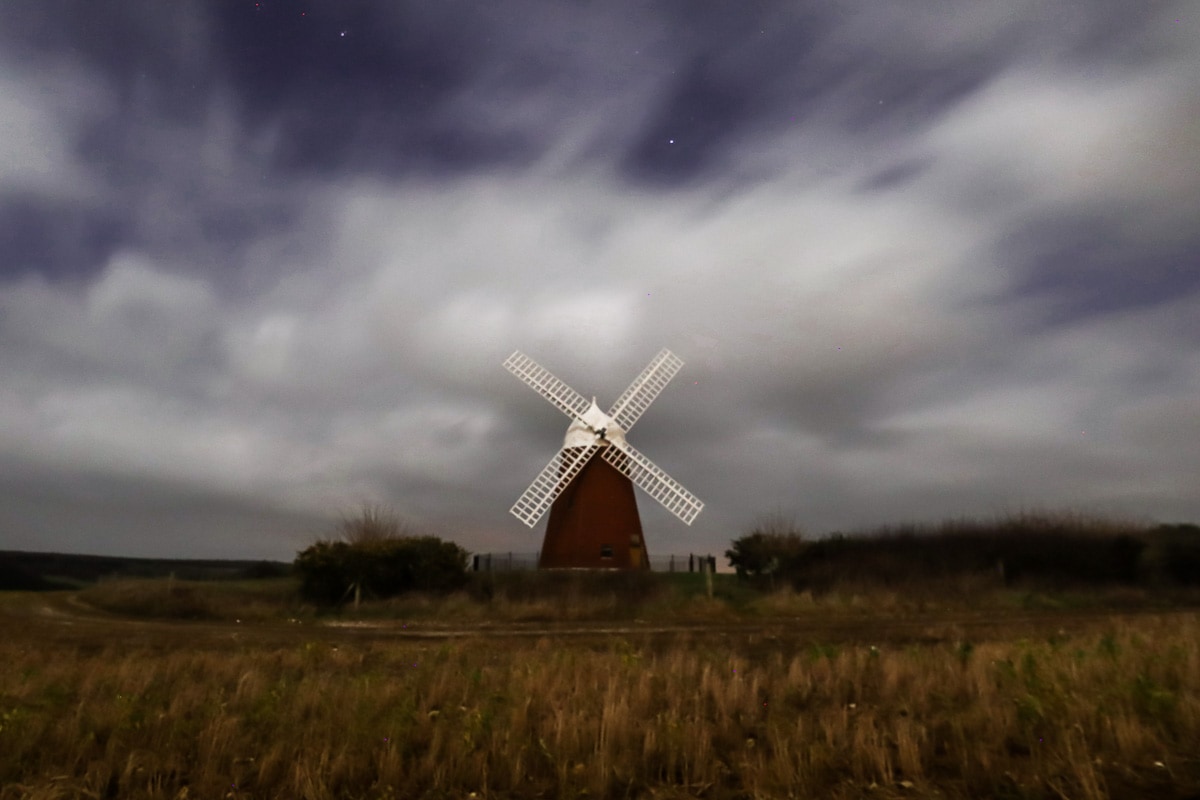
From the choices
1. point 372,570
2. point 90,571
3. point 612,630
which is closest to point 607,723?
point 612,630

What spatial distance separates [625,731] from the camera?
602cm

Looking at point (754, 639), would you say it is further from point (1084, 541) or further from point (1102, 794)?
point (1084, 541)

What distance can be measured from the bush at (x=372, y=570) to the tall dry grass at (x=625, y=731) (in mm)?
18417

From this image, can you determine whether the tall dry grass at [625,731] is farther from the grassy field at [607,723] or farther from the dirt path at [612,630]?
the dirt path at [612,630]

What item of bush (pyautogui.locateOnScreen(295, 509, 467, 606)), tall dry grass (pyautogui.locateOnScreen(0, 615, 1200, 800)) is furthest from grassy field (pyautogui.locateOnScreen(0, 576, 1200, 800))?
bush (pyautogui.locateOnScreen(295, 509, 467, 606))

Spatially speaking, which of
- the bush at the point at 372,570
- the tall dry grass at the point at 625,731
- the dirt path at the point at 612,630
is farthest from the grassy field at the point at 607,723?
the bush at the point at 372,570

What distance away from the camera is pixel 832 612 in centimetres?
2247

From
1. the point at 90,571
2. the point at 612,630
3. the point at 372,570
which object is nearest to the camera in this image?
→ the point at 612,630

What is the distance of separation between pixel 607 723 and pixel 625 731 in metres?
0.15

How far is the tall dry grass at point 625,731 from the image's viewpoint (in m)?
5.22

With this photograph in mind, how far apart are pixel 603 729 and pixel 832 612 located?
18046mm

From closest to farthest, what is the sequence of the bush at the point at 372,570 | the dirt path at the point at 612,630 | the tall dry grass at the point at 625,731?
the tall dry grass at the point at 625,731 → the dirt path at the point at 612,630 → the bush at the point at 372,570

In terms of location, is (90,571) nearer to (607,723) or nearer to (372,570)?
(372,570)

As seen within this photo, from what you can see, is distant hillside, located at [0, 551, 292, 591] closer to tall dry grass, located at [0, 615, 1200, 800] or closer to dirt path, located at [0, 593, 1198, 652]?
dirt path, located at [0, 593, 1198, 652]
